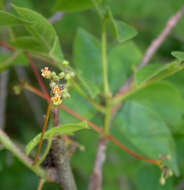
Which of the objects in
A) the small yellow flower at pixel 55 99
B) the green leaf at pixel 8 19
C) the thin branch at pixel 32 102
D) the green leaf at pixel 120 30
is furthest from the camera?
the thin branch at pixel 32 102

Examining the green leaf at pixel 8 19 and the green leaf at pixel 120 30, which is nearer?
the green leaf at pixel 8 19

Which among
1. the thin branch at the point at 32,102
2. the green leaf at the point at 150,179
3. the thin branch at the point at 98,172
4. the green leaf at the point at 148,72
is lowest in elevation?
the thin branch at the point at 32,102

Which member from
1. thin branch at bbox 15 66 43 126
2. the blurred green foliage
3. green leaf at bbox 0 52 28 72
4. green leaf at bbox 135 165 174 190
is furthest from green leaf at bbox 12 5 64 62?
thin branch at bbox 15 66 43 126

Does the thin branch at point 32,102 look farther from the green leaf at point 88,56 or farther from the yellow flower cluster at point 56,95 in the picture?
the yellow flower cluster at point 56,95

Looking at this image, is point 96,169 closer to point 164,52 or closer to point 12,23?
point 12,23

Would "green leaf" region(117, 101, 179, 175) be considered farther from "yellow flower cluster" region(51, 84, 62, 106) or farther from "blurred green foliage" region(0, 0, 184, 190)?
"yellow flower cluster" region(51, 84, 62, 106)

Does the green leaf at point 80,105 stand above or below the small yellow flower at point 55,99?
below

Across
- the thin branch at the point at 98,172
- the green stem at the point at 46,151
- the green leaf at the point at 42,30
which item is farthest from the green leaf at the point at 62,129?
the thin branch at the point at 98,172
